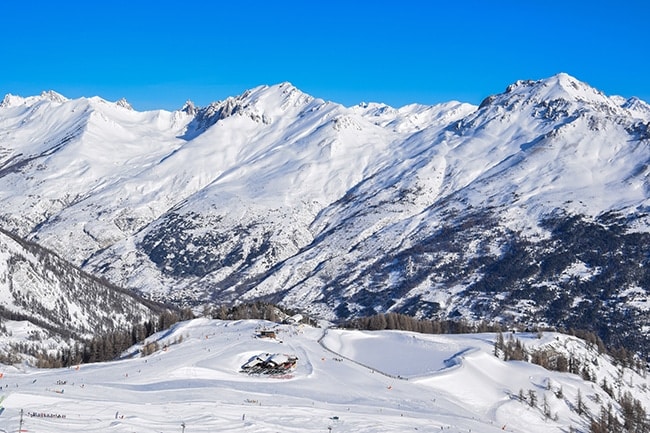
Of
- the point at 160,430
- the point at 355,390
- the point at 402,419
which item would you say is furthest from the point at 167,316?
the point at 160,430

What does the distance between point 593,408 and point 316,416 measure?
71.8m

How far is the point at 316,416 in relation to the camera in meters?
73.5

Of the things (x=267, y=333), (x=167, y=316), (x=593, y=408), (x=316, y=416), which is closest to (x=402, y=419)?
(x=316, y=416)

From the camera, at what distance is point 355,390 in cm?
9831

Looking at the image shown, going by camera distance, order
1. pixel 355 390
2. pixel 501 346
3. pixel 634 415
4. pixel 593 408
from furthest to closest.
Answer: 1. pixel 501 346
2. pixel 634 415
3. pixel 593 408
4. pixel 355 390

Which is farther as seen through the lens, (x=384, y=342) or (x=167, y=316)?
(x=167, y=316)

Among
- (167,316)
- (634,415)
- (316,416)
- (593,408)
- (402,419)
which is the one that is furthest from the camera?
(167,316)

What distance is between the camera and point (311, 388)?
9569 cm

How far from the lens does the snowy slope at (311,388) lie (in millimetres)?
65438

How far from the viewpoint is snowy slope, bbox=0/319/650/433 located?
65438 mm

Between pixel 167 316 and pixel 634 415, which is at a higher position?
A: pixel 167 316

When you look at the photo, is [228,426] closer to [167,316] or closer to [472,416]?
[472,416]

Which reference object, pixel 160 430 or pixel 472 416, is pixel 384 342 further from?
pixel 160 430

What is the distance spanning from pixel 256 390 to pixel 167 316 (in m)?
108
